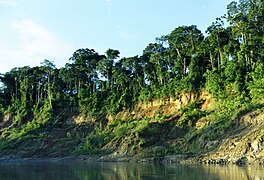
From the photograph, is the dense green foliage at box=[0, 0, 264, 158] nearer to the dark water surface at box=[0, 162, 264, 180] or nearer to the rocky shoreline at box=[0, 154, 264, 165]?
the rocky shoreline at box=[0, 154, 264, 165]

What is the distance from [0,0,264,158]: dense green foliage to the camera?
46.1 meters

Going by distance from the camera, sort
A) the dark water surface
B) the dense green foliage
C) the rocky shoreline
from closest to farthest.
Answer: the dark water surface → the rocky shoreline → the dense green foliage

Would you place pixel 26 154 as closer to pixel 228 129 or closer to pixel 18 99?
pixel 18 99

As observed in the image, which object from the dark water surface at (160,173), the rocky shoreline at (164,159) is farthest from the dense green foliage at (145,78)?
the dark water surface at (160,173)

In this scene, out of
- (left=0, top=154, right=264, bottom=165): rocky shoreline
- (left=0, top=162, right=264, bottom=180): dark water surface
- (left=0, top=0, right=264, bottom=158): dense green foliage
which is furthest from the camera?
(left=0, top=0, right=264, bottom=158): dense green foliage

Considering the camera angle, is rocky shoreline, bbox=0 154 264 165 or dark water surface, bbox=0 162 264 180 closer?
dark water surface, bbox=0 162 264 180

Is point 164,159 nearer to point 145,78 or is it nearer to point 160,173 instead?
point 160,173

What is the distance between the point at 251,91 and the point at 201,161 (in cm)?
1235

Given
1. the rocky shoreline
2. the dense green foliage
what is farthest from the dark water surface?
the dense green foliage

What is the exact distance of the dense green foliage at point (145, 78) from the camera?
46125 millimetres

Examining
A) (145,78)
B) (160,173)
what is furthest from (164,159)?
(145,78)

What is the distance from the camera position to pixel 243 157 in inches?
1217

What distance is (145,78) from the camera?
6475 centimetres

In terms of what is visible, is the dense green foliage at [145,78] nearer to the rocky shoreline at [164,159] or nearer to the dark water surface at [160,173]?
the rocky shoreline at [164,159]
